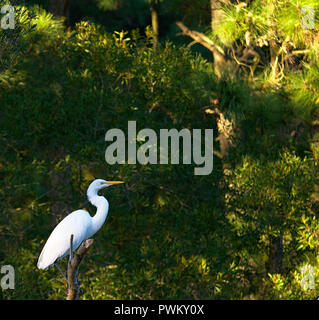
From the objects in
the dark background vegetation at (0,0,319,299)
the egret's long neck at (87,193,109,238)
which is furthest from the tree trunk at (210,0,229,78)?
the egret's long neck at (87,193,109,238)

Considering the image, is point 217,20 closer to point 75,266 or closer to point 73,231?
point 73,231

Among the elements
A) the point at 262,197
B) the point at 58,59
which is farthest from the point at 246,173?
the point at 58,59

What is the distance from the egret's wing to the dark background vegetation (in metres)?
1.19

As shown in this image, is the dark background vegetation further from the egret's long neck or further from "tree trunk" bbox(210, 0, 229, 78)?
the egret's long neck

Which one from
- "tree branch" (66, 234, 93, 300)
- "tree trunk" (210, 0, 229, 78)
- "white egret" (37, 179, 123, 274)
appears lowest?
"tree branch" (66, 234, 93, 300)

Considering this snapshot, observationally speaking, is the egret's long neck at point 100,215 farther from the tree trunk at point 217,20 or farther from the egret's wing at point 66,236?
the tree trunk at point 217,20

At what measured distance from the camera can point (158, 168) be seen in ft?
19.7

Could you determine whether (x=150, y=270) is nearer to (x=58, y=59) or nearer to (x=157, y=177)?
(x=157, y=177)

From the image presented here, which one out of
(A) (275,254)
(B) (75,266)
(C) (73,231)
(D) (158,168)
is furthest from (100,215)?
(A) (275,254)

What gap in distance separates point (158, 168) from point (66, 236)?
1.67 meters

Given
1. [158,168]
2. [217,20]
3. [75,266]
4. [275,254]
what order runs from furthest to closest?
[217,20] → [275,254] → [158,168] → [75,266]

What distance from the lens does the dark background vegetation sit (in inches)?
231

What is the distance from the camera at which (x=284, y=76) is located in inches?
256
